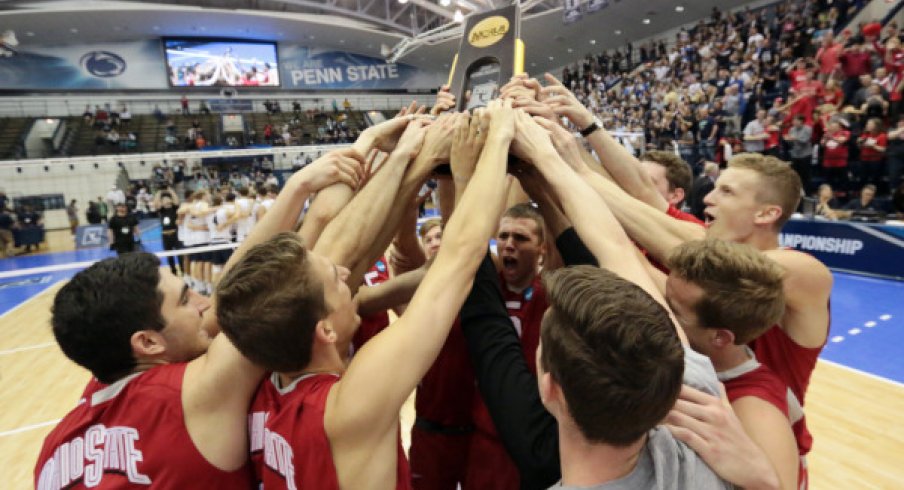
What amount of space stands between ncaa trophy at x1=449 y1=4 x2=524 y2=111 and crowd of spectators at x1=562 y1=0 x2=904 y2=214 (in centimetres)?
917

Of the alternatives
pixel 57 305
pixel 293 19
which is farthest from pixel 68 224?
pixel 57 305

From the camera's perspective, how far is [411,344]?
119 cm

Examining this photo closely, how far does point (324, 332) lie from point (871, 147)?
404 inches

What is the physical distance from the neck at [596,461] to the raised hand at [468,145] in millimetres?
812

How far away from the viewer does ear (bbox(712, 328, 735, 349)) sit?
Result: 1.38 meters

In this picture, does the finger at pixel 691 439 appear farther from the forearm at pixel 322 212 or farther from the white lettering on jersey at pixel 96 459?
the white lettering on jersey at pixel 96 459

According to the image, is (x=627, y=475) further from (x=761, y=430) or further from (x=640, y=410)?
(x=761, y=430)

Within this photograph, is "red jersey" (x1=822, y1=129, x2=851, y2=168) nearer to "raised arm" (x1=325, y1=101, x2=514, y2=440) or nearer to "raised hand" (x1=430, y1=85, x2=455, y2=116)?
"raised hand" (x1=430, y1=85, x2=455, y2=116)

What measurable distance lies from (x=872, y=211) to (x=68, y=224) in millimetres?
24362

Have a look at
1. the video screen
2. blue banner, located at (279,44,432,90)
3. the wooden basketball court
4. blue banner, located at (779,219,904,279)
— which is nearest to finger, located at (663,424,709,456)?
the wooden basketball court

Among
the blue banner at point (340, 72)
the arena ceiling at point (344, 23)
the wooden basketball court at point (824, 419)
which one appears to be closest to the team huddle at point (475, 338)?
the wooden basketball court at point (824, 419)

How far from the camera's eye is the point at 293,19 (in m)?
25.7

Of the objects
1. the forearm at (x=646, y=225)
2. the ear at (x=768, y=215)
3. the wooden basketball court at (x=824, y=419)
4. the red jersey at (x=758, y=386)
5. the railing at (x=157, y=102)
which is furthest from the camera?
the railing at (x=157, y=102)

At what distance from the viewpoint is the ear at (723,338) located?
54.4 inches
